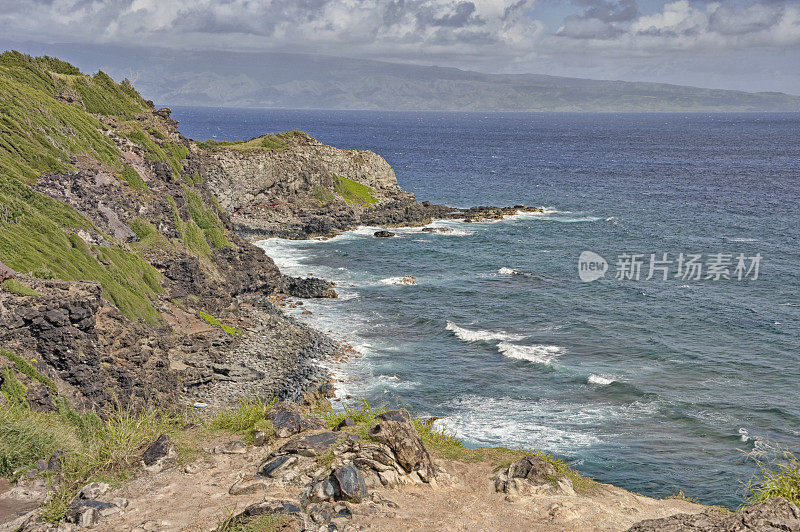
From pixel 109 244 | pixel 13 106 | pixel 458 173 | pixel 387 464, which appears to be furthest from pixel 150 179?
pixel 458 173

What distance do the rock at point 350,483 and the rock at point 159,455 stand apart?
4496 millimetres

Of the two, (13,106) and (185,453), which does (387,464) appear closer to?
(185,453)

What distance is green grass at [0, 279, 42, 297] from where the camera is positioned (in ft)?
77.0

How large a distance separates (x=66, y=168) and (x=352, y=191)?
54.7 meters

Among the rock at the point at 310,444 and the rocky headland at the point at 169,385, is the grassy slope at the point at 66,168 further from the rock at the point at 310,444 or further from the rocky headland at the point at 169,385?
the rock at the point at 310,444

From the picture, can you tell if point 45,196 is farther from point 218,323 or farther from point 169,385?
point 169,385

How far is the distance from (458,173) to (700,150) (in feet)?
314

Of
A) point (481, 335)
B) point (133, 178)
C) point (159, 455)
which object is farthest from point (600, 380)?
point (133, 178)

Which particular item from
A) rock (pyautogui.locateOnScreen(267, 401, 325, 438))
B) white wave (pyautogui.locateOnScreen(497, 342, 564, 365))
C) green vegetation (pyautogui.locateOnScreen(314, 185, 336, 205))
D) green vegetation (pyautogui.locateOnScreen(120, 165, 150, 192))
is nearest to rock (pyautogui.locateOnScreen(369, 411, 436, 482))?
rock (pyautogui.locateOnScreen(267, 401, 325, 438))

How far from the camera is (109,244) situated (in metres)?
37.6

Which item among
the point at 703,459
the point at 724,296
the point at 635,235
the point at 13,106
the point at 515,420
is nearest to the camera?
the point at 703,459

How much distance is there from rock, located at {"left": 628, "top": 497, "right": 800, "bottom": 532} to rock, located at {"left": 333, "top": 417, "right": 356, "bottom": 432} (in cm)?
897

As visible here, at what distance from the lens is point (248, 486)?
15.1m

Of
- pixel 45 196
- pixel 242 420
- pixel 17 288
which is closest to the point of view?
pixel 242 420
